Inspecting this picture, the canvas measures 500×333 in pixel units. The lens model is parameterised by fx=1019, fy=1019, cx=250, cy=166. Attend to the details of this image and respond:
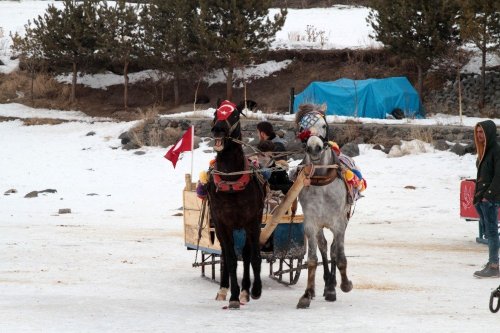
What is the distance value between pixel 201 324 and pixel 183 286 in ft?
10.3

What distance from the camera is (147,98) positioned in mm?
52250

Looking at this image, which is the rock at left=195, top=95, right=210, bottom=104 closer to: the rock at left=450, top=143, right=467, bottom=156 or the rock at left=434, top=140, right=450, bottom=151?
the rock at left=434, top=140, right=450, bottom=151

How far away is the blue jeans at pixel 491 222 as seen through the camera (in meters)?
A: 14.0

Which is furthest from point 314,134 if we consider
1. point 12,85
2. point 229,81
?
point 12,85

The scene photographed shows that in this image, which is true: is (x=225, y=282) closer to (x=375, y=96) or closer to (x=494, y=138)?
(x=494, y=138)

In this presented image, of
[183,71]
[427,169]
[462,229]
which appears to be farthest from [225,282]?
[183,71]

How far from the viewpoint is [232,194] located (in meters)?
11.1

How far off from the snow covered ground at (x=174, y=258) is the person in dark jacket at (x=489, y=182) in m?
0.70

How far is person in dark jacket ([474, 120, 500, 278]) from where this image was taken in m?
14.0

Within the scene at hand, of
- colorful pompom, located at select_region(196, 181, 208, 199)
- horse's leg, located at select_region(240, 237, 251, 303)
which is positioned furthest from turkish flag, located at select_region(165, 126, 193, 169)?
horse's leg, located at select_region(240, 237, 251, 303)

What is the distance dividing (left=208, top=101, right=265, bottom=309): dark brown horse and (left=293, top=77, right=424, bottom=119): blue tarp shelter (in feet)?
94.7

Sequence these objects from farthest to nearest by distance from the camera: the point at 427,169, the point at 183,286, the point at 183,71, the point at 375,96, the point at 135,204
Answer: the point at 183,71 < the point at 375,96 < the point at 427,169 < the point at 135,204 < the point at 183,286

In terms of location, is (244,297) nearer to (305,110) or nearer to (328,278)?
(328,278)

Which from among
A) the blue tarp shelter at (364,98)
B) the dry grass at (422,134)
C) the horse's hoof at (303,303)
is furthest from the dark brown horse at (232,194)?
the blue tarp shelter at (364,98)
